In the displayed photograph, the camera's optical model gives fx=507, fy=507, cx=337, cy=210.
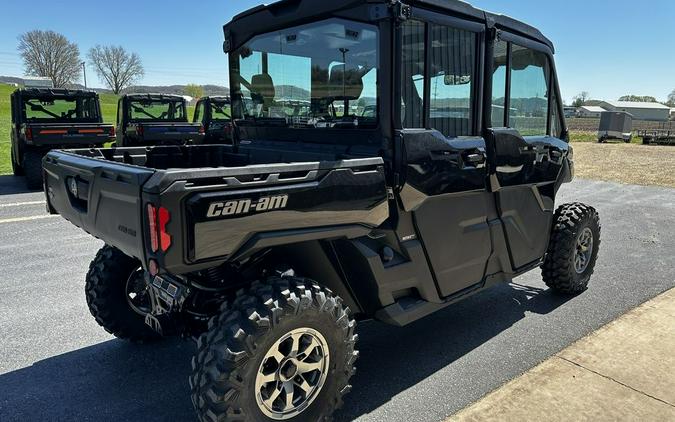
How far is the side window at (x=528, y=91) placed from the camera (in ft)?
12.8

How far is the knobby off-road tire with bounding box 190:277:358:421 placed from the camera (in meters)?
2.30

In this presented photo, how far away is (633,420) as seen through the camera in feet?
9.38

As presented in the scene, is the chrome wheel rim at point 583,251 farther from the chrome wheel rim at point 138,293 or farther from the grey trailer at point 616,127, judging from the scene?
the grey trailer at point 616,127

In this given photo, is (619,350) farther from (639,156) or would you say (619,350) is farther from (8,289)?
(639,156)

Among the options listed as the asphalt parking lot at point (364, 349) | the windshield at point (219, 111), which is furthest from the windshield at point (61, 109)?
the asphalt parking lot at point (364, 349)

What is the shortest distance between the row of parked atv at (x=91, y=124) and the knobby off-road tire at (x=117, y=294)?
21.0 feet

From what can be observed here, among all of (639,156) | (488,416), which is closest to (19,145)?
(488,416)

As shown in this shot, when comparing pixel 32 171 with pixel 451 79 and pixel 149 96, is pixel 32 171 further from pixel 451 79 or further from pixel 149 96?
pixel 451 79

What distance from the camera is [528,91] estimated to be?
13.4ft

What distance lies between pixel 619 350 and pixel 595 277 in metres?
1.84

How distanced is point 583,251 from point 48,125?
10701mm

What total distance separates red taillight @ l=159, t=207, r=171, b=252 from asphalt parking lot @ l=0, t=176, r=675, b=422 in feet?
4.20

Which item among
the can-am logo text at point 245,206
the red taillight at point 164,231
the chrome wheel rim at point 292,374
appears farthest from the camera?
the chrome wheel rim at point 292,374

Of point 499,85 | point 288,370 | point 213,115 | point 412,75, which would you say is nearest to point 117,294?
point 288,370
